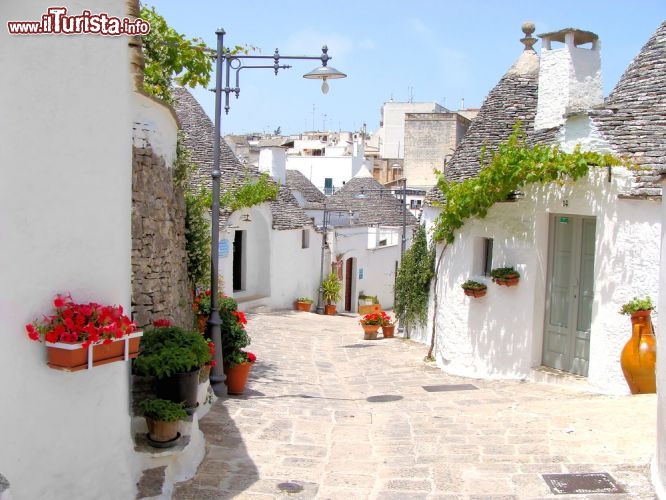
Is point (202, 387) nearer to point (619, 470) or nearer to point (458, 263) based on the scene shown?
point (619, 470)

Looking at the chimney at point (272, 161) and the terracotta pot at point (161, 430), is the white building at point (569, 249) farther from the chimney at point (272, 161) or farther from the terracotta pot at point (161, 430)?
the chimney at point (272, 161)

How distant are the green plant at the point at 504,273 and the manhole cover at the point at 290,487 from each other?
250 inches

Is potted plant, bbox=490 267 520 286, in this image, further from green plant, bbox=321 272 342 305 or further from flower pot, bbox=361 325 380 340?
green plant, bbox=321 272 342 305

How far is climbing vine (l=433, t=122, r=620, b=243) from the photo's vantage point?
34.2ft

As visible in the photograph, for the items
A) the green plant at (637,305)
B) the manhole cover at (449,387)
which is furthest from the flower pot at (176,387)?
the green plant at (637,305)

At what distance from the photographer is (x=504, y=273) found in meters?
11.7

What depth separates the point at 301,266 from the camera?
985 inches

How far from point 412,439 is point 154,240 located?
11.5 ft

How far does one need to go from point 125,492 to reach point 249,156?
111 ft

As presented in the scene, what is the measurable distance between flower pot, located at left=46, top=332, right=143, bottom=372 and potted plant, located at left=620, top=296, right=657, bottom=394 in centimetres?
678

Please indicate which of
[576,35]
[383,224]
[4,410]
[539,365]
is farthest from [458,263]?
[383,224]

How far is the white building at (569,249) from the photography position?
10.0 metres

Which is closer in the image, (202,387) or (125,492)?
(125,492)

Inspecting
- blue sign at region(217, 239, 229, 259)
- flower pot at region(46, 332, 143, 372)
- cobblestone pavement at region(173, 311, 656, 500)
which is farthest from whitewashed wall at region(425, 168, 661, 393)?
blue sign at region(217, 239, 229, 259)
